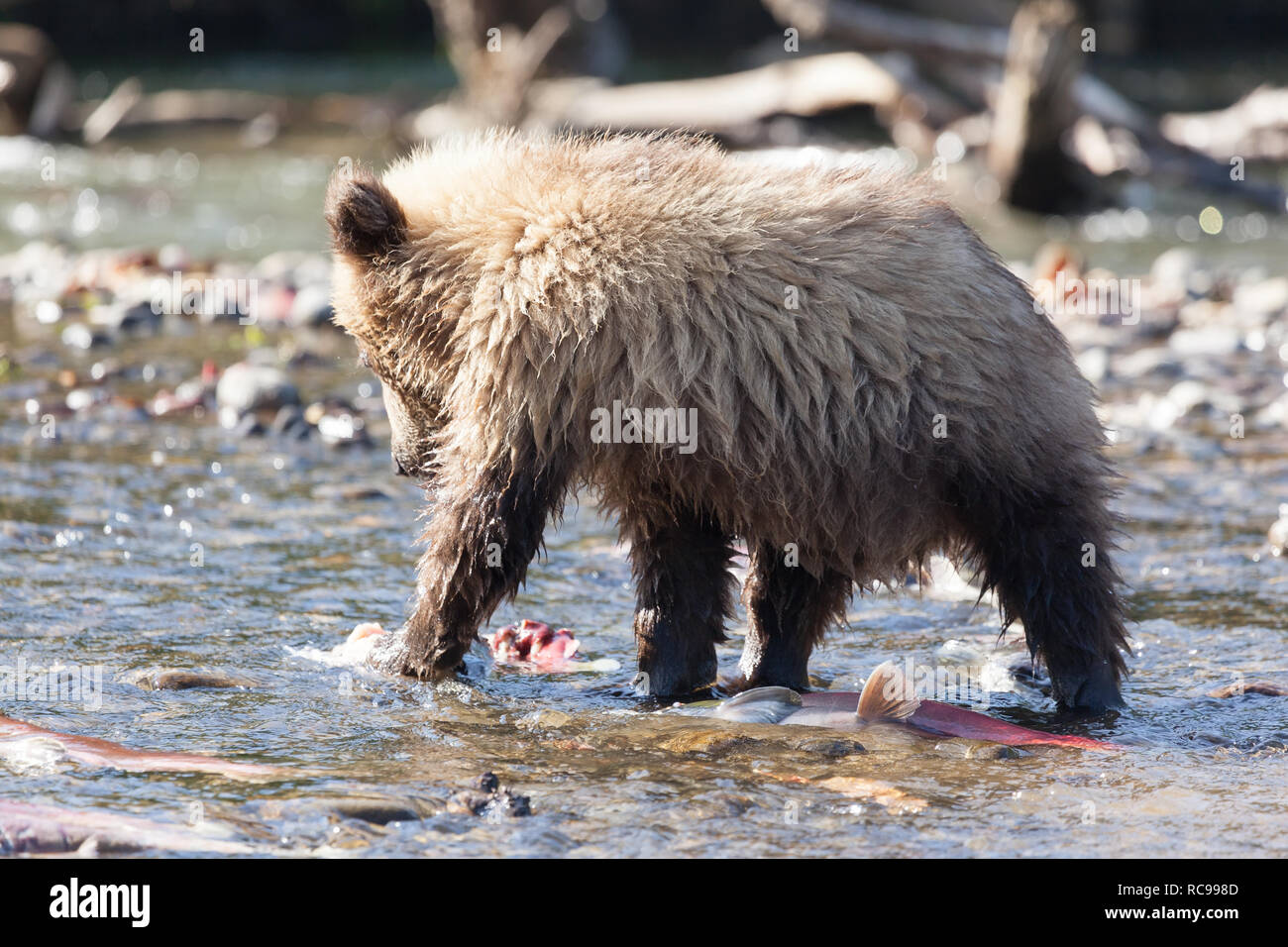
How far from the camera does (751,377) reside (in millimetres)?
3961

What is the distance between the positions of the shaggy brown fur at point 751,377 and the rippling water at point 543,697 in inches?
14.8

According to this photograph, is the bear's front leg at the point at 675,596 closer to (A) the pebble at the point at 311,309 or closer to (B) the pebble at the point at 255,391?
(B) the pebble at the point at 255,391

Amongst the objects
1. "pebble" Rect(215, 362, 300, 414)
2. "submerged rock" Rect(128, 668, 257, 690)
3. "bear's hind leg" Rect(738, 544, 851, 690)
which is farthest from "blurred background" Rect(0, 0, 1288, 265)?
"submerged rock" Rect(128, 668, 257, 690)

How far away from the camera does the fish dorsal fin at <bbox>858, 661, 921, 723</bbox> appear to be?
4.04 meters

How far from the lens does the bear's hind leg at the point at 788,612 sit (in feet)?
14.7

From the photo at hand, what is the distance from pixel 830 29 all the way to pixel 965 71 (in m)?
1.79

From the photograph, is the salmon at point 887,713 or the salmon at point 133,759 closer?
the salmon at point 133,759

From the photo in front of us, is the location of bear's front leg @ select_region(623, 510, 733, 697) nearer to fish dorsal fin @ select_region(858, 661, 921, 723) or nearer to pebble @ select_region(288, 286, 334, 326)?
fish dorsal fin @ select_region(858, 661, 921, 723)

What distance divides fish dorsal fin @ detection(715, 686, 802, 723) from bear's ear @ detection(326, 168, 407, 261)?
1545mm

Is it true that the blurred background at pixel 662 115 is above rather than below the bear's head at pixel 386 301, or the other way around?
above

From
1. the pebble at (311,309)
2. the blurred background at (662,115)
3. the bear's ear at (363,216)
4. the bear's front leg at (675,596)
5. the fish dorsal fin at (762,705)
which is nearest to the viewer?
the fish dorsal fin at (762,705)

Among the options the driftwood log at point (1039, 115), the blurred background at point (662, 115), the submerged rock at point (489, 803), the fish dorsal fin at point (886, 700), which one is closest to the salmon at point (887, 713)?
the fish dorsal fin at point (886, 700)
